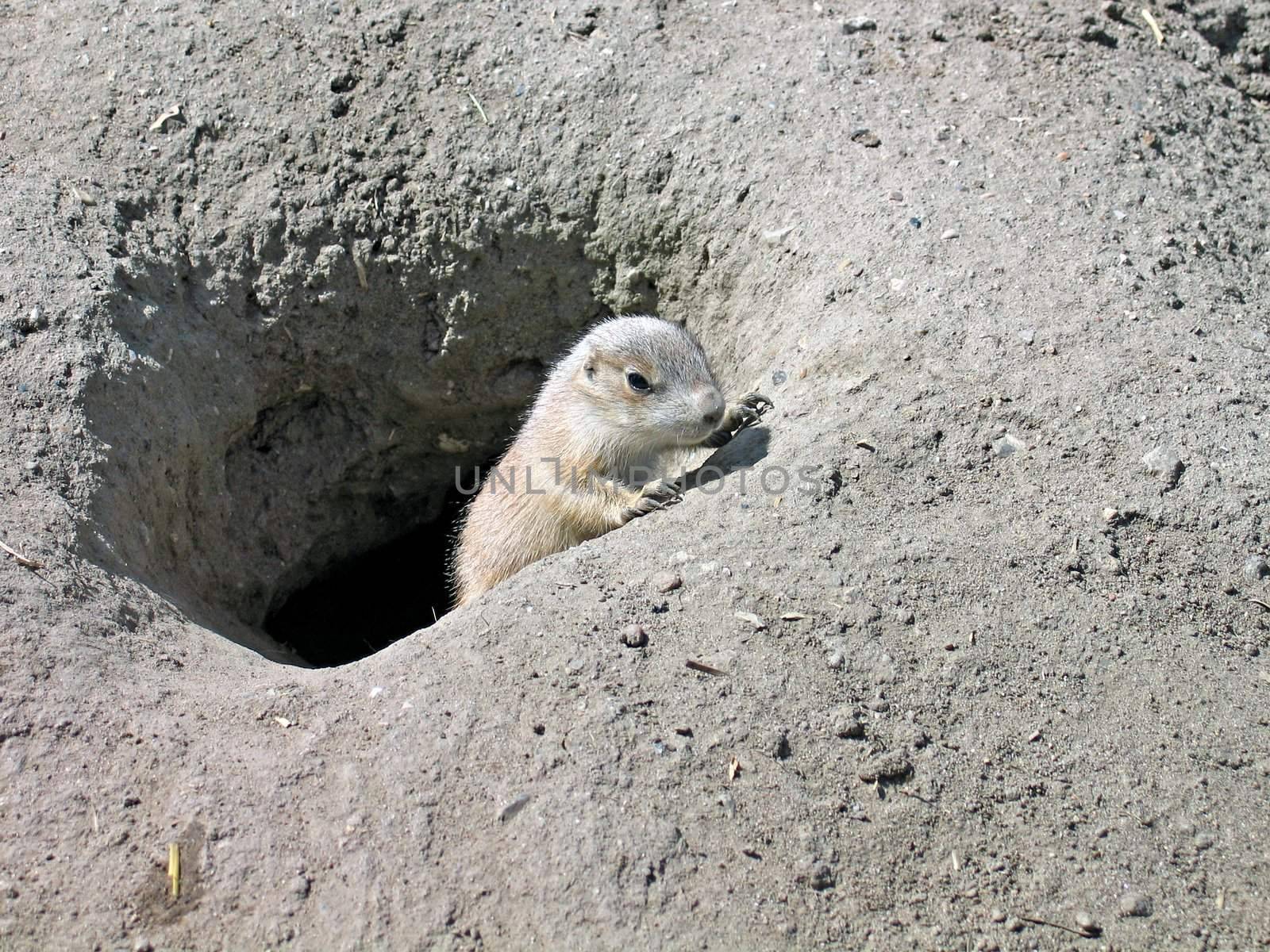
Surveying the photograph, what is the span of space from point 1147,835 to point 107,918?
3123mm

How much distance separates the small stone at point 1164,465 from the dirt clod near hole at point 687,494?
25 millimetres

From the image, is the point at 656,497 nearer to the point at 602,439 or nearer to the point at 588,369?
the point at 602,439

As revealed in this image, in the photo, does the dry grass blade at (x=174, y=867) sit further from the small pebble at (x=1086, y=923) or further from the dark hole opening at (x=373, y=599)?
the dark hole opening at (x=373, y=599)

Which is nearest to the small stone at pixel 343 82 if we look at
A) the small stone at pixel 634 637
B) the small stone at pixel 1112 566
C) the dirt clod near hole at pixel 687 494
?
the dirt clod near hole at pixel 687 494

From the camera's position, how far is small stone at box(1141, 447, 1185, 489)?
13.8ft

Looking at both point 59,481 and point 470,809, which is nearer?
point 470,809

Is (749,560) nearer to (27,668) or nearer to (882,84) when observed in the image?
(27,668)

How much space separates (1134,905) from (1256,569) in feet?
4.84

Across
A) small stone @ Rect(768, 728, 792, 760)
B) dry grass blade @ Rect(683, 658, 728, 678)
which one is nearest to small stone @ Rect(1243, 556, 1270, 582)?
small stone @ Rect(768, 728, 792, 760)

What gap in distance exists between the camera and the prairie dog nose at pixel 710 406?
492 centimetres

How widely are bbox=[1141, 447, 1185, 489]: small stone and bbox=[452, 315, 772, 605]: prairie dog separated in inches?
65.2

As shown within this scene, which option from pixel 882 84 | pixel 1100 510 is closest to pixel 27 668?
pixel 1100 510

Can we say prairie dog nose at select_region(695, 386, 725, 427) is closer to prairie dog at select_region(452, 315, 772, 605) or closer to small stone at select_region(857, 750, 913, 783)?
prairie dog at select_region(452, 315, 772, 605)

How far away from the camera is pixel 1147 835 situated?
3.32 m
